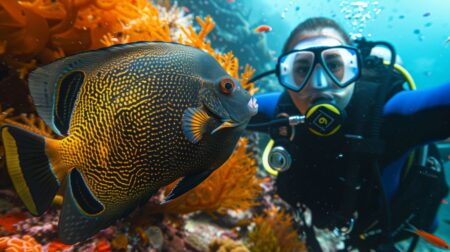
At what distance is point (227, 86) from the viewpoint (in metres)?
1.12

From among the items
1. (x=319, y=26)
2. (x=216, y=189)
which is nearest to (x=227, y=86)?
(x=216, y=189)

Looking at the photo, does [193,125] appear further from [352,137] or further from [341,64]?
[341,64]

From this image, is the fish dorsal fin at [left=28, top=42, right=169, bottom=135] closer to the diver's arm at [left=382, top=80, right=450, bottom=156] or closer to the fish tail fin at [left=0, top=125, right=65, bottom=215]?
the fish tail fin at [left=0, top=125, right=65, bottom=215]

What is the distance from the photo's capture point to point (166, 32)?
9.62ft

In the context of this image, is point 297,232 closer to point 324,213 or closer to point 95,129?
point 324,213

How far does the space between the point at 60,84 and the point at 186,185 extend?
589 mm

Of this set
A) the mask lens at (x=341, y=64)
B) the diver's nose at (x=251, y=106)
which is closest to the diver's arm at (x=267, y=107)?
the mask lens at (x=341, y=64)

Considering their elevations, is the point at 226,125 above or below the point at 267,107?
above

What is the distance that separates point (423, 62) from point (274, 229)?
289 feet

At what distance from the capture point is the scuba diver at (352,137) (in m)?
3.10

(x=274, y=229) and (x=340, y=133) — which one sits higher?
(x=340, y=133)

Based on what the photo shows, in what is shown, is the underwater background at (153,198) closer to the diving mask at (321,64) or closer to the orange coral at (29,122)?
the orange coral at (29,122)

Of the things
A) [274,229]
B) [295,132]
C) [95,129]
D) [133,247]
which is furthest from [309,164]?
[95,129]

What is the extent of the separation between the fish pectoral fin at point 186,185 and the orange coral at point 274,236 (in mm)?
3230
